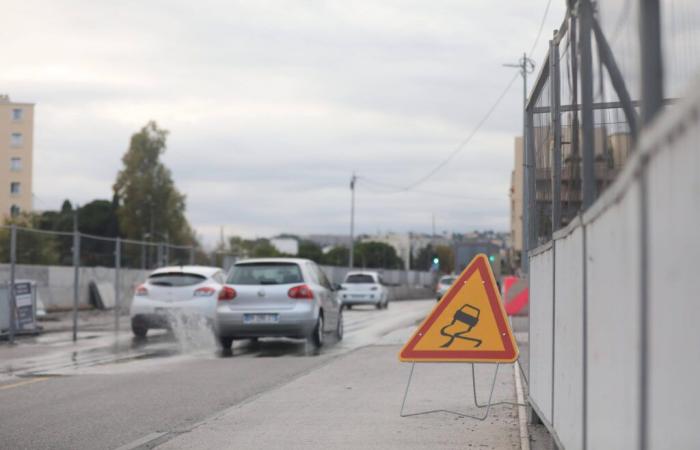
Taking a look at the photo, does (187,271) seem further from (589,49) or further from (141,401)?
(589,49)

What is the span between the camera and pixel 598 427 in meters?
3.89

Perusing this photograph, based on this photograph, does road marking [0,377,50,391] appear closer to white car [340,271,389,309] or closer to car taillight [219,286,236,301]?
car taillight [219,286,236,301]

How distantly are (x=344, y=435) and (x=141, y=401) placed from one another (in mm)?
3082

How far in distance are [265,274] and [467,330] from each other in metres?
9.45

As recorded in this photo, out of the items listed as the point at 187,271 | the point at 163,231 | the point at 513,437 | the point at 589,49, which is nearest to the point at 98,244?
the point at 187,271

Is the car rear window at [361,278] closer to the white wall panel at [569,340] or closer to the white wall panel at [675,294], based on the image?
the white wall panel at [569,340]

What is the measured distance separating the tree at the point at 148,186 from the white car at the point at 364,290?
145 ft

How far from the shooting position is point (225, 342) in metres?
17.5

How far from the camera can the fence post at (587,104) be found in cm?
454

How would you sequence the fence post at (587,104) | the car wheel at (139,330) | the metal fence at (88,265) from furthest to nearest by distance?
1. the metal fence at (88,265)
2. the car wheel at (139,330)
3. the fence post at (587,104)

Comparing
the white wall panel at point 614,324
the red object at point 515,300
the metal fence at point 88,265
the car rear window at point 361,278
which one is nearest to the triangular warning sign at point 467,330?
the white wall panel at point 614,324

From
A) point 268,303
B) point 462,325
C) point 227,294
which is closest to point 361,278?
point 227,294

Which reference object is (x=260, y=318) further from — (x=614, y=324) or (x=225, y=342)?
(x=614, y=324)

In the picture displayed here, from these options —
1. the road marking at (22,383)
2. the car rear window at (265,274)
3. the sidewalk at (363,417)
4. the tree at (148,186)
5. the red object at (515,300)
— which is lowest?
the road marking at (22,383)
